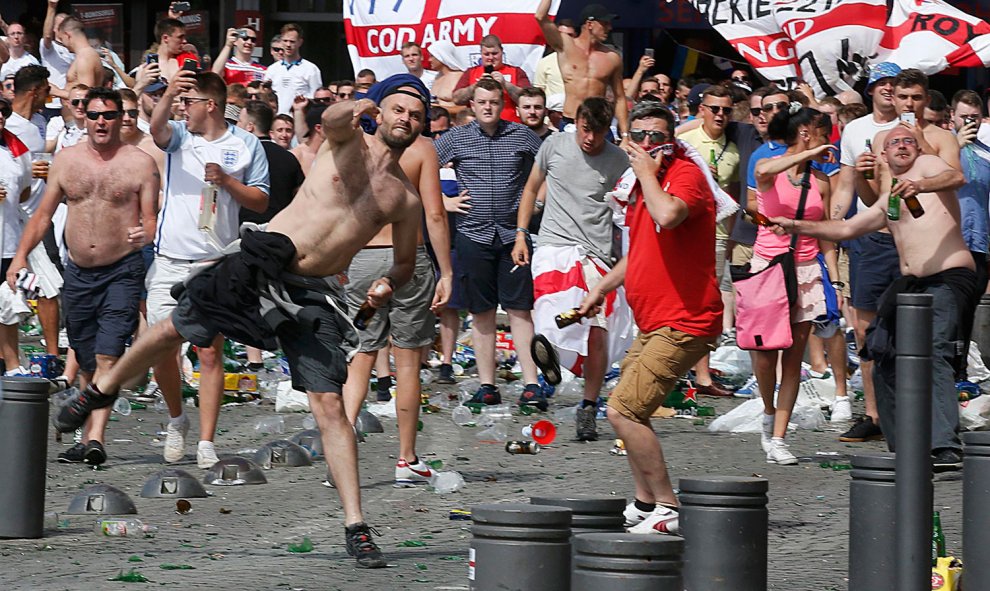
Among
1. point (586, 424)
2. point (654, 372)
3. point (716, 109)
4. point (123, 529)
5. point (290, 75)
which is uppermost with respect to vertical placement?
point (290, 75)

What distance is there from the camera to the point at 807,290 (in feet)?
35.4

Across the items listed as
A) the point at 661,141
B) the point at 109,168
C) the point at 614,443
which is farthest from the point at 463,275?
the point at 661,141

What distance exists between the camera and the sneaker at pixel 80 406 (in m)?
8.37

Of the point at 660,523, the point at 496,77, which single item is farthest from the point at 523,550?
the point at 496,77

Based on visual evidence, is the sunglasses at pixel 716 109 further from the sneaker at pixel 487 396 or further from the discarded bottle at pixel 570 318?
the discarded bottle at pixel 570 318

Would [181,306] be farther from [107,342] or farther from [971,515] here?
[971,515]

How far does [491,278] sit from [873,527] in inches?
261

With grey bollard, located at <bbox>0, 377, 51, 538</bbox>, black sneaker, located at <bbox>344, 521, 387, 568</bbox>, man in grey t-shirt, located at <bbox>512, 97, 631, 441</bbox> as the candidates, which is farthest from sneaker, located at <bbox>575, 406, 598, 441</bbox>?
grey bollard, located at <bbox>0, 377, 51, 538</bbox>

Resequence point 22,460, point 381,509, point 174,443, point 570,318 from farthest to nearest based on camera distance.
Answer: point 174,443 → point 570,318 → point 381,509 → point 22,460

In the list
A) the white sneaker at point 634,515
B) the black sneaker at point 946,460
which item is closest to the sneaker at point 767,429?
the black sneaker at point 946,460

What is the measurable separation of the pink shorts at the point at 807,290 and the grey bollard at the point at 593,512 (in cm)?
459

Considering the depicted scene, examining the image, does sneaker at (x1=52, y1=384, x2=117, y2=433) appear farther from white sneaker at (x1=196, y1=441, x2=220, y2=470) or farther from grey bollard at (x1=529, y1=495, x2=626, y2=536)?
grey bollard at (x1=529, y1=495, x2=626, y2=536)

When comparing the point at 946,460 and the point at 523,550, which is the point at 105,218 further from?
the point at 523,550

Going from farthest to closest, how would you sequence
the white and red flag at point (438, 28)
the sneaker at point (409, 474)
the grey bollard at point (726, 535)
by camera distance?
1. the white and red flag at point (438, 28)
2. the sneaker at point (409, 474)
3. the grey bollard at point (726, 535)
